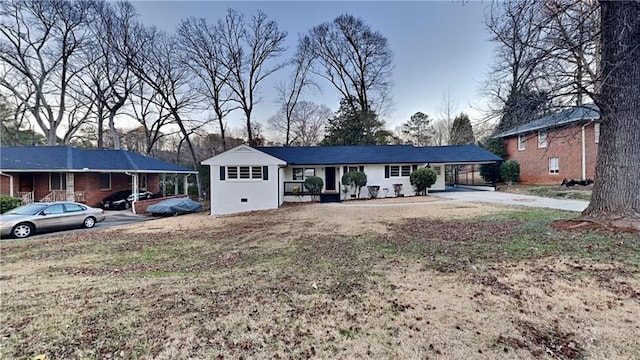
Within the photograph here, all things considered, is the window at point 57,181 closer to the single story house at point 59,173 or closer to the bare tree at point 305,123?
the single story house at point 59,173

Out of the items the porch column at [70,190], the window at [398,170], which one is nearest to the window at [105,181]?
the porch column at [70,190]

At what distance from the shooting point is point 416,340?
288cm

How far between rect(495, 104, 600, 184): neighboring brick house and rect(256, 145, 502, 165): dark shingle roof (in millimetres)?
2920

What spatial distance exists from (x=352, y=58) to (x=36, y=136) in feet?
118

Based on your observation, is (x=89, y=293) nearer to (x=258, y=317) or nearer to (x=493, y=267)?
(x=258, y=317)

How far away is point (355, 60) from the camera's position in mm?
32875

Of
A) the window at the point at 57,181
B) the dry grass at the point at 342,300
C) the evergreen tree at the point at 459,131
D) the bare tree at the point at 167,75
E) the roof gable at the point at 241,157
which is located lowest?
the dry grass at the point at 342,300

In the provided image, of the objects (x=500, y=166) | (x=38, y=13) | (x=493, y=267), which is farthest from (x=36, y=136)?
A: (x=500, y=166)

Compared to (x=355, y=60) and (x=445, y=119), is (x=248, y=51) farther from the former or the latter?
(x=445, y=119)

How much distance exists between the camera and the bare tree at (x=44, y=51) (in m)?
22.3

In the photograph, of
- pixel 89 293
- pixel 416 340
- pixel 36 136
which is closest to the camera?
pixel 416 340

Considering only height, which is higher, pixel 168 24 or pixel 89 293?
pixel 168 24

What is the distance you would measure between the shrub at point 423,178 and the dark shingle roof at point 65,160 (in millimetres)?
19205

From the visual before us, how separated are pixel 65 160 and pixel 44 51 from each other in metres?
12.9
